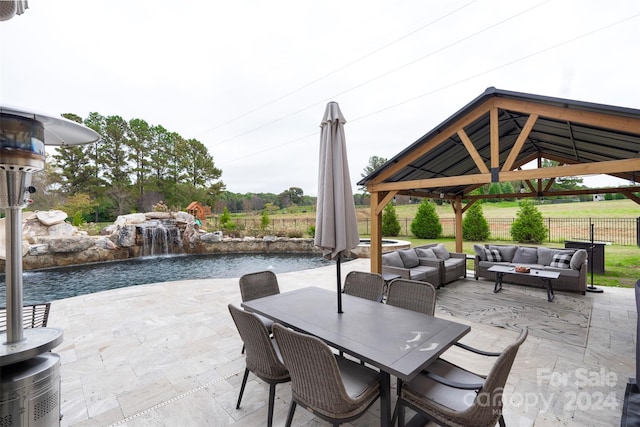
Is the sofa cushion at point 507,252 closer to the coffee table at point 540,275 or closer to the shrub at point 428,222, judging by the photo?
the coffee table at point 540,275

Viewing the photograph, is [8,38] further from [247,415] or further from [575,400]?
[575,400]

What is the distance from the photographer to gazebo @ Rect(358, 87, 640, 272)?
138 inches

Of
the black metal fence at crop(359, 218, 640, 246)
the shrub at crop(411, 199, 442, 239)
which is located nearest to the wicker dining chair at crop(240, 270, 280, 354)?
the black metal fence at crop(359, 218, 640, 246)

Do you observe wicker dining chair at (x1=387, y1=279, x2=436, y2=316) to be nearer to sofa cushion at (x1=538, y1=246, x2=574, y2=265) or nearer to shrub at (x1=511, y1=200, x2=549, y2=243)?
sofa cushion at (x1=538, y1=246, x2=574, y2=265)

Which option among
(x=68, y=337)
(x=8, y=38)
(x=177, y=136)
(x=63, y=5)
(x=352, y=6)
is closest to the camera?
(x=8, y=38)

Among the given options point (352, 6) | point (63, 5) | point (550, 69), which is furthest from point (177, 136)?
point (550, 69)

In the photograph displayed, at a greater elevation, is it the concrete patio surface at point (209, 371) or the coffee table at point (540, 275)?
the coffee table at point (540, 275)

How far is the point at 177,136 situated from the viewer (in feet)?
74.6

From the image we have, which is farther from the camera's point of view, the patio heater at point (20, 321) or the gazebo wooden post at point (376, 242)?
the gazebo wooden post at point (376, 242)

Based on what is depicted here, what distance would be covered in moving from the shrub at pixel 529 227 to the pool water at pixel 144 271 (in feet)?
27.7

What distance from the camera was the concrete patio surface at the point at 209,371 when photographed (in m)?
2.14

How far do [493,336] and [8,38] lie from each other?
207 inches

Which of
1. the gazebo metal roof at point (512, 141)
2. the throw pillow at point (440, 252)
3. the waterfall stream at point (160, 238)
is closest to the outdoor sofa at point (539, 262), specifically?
the throw pillow at point (440, 252)

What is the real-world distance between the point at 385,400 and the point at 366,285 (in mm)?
1459
